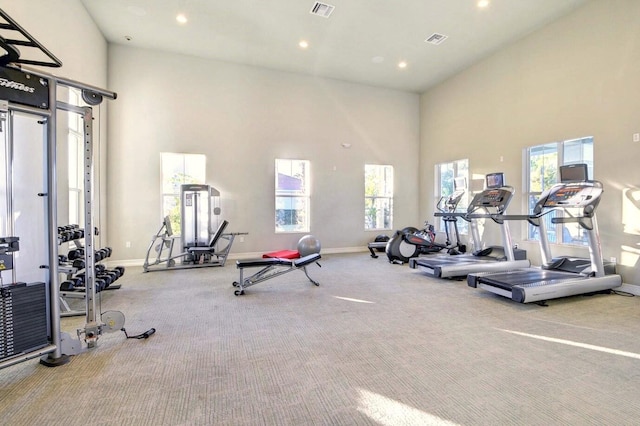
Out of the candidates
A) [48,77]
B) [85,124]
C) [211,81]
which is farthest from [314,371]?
[211,81]

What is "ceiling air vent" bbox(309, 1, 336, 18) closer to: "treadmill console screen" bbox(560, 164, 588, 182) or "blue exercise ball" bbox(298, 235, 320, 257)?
"blue exercise ball" bbox(298, 235, 320, 257)

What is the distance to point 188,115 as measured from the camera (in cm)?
680

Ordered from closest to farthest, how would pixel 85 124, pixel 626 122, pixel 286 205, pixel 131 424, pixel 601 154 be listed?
pixel 131 424 < pixel 85 124 < pixel 626 122 < pixel 601 154 < pixel 286 205

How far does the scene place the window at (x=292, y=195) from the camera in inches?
300

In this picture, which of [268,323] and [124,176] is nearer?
[268,323]

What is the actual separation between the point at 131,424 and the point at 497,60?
8064 millimetres

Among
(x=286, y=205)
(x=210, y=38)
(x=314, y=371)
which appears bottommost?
(x=314, y=371)

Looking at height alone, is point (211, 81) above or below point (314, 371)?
above

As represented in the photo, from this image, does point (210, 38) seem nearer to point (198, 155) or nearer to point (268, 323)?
point (198, 155)

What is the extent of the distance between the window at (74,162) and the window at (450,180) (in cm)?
756

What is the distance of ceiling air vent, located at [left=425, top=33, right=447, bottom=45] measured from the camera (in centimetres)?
596

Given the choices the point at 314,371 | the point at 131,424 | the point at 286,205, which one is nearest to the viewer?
the point at 131,424

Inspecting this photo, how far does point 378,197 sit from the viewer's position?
28.3 feet

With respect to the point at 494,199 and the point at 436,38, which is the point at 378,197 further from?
the point at 436,38
